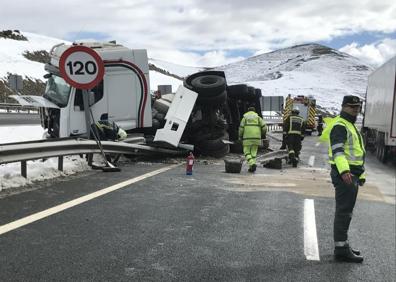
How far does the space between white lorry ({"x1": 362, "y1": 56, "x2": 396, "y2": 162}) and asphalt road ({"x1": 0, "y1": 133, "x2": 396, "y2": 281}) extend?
22.6ft

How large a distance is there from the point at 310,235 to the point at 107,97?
7295mm

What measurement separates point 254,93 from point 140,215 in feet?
36.7

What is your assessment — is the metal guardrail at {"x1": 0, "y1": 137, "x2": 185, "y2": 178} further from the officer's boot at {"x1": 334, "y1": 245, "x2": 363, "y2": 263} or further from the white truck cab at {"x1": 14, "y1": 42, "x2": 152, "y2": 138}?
the officer's boot at {"x1": 334, "y1": 245, "x2": 363, "y2": 263}

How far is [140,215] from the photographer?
248 inches

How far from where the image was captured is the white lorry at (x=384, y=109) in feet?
50.5

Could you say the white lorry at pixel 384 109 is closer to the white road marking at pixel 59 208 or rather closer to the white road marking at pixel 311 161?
the white road marking at pixel 311 161

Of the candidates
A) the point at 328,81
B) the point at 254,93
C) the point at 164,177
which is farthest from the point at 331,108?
the point at 164,177

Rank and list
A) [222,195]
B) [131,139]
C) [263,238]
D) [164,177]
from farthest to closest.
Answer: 1. [131,139]
2. [164,177]
3. [222,195]
4. [263,238]

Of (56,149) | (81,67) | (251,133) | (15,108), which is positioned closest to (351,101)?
(56,149)

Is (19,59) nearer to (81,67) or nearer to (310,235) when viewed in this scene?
(81,67)

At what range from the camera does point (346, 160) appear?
16.6 feet

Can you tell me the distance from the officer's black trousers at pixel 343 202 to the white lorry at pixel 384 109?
10.9m

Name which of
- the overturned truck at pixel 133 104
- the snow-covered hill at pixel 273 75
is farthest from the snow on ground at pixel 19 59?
the overturned truck at pixel 133 104

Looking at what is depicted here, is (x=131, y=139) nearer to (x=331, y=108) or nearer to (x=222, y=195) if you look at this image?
(x=222, y=195)
